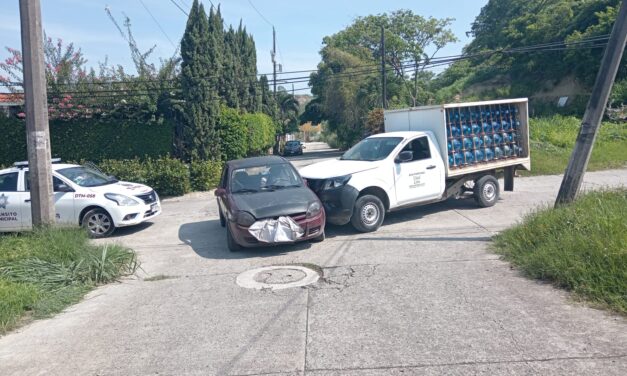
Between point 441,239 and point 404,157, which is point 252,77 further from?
point 441,239

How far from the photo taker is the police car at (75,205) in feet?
35.1

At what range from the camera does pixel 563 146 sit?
2220 centimetres

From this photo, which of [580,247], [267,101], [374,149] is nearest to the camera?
[580,247]

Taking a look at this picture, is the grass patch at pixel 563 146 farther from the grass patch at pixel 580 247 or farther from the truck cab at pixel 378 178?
the grass patch at pixel 580 247

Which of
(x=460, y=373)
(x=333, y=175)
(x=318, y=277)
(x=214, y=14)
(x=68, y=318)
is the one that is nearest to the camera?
(x=460, y=373)

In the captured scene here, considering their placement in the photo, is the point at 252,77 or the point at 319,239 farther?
the point at 252,77

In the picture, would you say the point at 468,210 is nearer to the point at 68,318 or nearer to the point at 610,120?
the point at 68,318

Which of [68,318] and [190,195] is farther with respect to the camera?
[190,195]

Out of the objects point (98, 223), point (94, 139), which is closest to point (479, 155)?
point (98, 223)

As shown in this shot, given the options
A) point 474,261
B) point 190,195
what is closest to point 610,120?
point 190,195

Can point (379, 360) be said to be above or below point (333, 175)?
below

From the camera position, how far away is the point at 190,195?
17844 mm

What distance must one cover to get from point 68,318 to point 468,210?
8853mm

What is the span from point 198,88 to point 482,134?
1152cm
